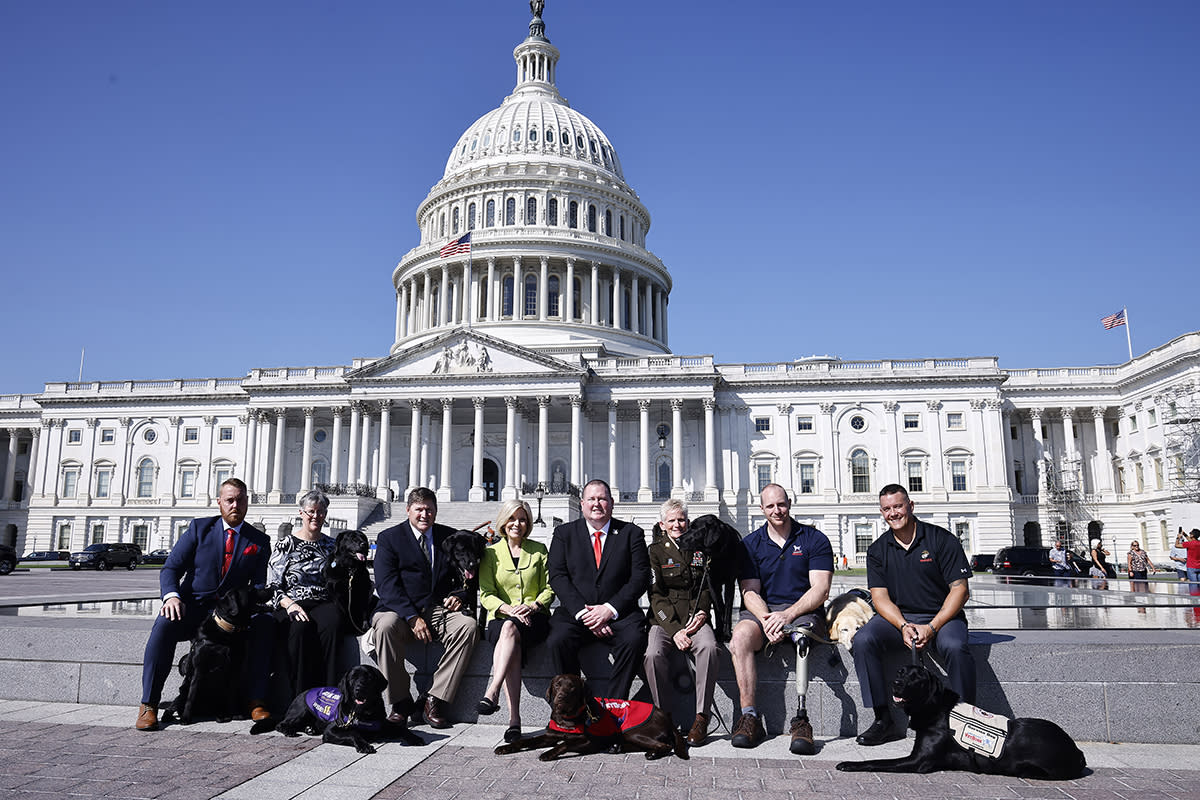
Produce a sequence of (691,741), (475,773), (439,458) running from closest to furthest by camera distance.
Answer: (475,773) < (691,741) < (439,458)

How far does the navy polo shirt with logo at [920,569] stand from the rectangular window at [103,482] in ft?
238

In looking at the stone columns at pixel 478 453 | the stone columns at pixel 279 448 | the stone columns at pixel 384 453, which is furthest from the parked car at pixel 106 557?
the stone columns at pixel 478 453

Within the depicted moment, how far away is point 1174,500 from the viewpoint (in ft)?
173

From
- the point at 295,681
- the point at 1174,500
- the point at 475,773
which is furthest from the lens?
the point at 1174,500

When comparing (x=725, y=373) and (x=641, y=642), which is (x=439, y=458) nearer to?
(x=725, y=373)

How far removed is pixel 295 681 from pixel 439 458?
179ft

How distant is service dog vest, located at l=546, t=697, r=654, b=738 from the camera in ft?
27.5

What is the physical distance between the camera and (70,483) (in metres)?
69.8

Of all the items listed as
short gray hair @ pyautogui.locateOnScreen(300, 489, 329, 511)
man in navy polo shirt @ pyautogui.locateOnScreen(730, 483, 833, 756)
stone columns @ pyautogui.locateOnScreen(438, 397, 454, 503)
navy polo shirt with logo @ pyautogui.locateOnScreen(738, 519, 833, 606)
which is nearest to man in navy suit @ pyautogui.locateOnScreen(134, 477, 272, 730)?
short gray hair @ pyautogui.locateOnScreen(300, 489, 329, 511)

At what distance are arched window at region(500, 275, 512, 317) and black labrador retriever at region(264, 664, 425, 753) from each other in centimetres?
6482

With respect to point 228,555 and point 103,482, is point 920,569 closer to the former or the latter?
point 228,555

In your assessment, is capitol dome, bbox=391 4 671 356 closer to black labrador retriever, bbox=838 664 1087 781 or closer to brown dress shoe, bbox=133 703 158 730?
brown dress shoe, bbox=133 703 158 730

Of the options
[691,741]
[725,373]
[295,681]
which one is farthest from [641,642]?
[725,373]

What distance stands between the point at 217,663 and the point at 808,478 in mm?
54230
